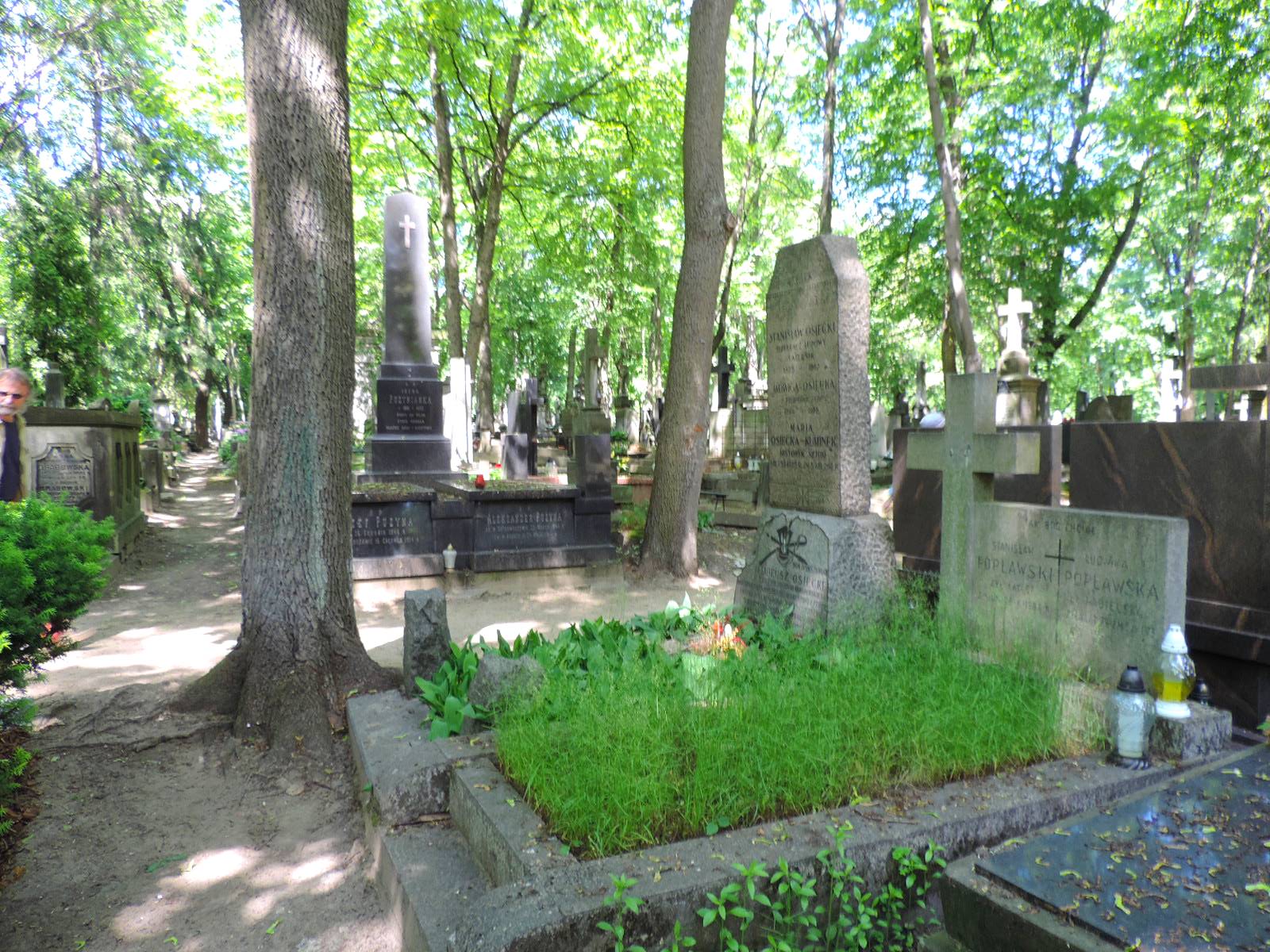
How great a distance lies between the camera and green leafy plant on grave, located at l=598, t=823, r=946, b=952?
2387mm

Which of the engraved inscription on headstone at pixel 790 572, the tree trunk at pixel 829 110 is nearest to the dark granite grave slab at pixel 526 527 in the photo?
the engraved inscription on headstone at pixel 790 572

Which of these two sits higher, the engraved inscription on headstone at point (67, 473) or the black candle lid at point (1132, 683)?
the engraved inscription on headstone at point (67, 473)

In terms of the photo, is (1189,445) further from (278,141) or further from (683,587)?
(278,141)

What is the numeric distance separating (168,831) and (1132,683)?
14.7ft

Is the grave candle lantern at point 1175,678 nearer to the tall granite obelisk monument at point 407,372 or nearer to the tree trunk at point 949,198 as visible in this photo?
the tree trunk at point 949,198

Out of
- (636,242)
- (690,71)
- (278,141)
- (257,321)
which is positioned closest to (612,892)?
(257,321)

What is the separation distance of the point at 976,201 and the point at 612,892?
54.8ft

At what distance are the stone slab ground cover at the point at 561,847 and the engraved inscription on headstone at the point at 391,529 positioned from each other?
5262mm

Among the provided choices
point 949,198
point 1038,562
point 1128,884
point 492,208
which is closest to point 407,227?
point 492,208

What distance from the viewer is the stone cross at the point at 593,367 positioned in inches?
824

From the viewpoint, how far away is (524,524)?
9617mm

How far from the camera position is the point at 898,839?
2760mm

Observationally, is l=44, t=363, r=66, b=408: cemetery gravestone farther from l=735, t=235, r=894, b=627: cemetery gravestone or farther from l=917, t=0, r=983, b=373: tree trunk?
l=917, t=0, r=983, b=373: tree trunk

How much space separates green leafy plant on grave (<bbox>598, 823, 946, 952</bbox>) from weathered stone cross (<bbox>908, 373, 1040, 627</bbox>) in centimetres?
248
